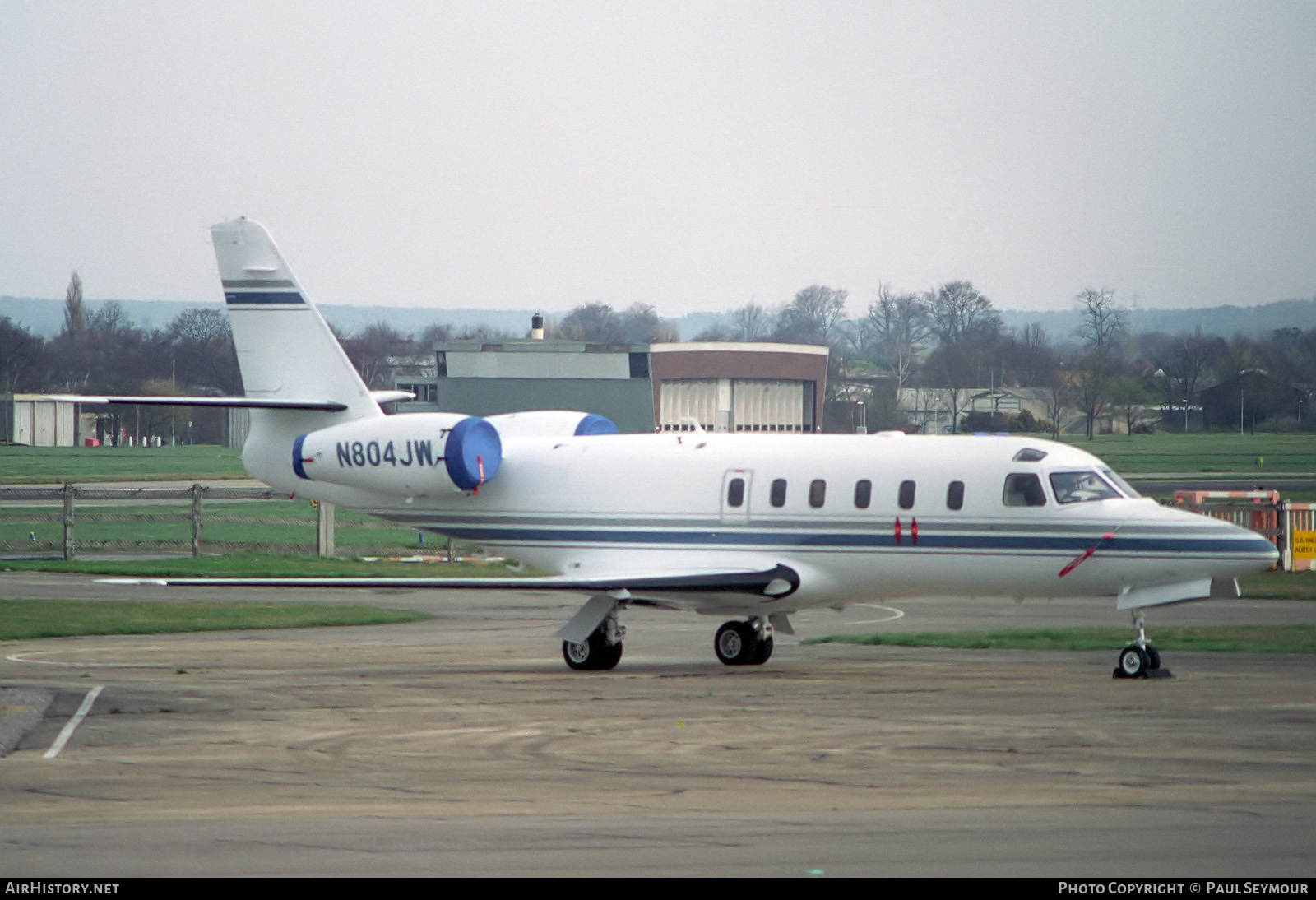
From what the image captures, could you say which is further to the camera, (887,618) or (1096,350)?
(1096,350)

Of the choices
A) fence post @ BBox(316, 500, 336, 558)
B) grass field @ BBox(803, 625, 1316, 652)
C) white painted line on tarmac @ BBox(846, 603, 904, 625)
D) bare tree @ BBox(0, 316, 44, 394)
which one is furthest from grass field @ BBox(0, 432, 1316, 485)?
fence post @ BBox(316, 500, 336, 558)

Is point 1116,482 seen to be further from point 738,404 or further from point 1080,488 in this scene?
point 738,404

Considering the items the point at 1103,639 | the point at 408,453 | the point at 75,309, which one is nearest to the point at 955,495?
the point at 1103,639

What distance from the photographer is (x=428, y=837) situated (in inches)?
420

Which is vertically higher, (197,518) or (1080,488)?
(1080,488)

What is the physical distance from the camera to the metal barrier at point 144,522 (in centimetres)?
4234

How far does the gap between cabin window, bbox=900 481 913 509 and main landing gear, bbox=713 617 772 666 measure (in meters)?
2.79

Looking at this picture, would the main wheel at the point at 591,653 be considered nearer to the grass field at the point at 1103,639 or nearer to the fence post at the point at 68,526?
the grass field at the point at 1103,639

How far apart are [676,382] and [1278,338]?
23396mm

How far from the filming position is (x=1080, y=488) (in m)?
20.6

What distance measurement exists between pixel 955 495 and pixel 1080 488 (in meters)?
1.53

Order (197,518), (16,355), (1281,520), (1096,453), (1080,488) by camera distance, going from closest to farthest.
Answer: (1080,488)
(1281,520)
(197,518)
(1096,453)
(16,355)

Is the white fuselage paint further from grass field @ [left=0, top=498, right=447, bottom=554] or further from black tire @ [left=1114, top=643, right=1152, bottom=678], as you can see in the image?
grass field @ [left=0, top=498, right=447, bottom=554]

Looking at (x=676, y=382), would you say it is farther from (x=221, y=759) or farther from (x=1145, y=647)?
(x=221, y=759)
